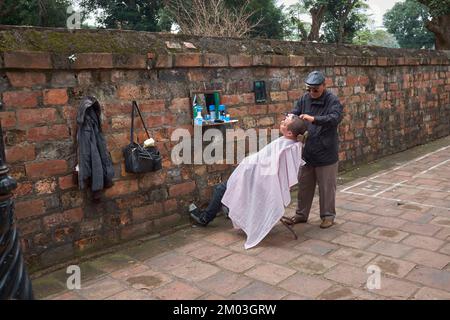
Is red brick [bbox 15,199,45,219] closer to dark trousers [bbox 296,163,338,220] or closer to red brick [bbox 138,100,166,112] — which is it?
red brick [bbox 138,100,166,112]

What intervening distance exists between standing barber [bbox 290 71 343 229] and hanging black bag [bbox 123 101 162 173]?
1.55 m

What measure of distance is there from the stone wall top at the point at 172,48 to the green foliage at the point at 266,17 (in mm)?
10007

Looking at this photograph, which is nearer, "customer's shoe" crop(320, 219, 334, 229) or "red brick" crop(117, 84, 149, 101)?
"red brick" crop(117, 84, 149, 101)

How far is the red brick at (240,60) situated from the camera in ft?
17.1

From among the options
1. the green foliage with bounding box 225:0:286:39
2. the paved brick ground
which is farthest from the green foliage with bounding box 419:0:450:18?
the paved brick ground

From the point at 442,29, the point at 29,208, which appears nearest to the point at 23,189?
the point at 29,208

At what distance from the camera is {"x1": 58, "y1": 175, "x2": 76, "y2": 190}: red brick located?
383 cm

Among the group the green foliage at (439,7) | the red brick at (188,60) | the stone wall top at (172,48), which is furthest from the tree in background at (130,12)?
the red brick at (188,60)

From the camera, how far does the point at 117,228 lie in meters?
4.27

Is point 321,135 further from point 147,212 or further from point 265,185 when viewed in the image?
point 147,212

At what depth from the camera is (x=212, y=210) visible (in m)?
4.73

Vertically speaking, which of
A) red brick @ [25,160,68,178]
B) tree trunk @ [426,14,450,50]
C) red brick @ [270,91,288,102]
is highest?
tree trunk @ [426,14,450,50]
